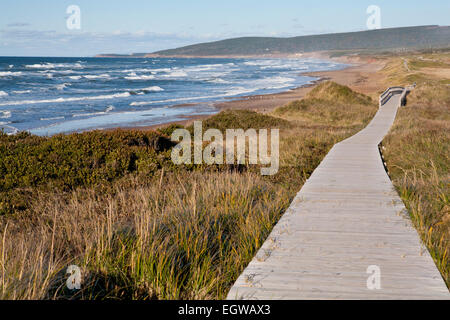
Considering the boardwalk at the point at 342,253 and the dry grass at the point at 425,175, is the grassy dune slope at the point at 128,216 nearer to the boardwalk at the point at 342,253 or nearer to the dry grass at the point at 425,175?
the boardwalk at the point at 342,253

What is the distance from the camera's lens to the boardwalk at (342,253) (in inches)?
145

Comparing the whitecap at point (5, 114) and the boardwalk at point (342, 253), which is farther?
the whitecap at point (5, 114)

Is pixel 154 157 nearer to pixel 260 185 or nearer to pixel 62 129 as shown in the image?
pixel 260 185

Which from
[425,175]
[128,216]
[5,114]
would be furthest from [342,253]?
[5,114]

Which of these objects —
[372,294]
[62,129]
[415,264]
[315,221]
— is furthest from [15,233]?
[62,129]

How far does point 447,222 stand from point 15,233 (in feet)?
18.3

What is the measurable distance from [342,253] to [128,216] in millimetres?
2947

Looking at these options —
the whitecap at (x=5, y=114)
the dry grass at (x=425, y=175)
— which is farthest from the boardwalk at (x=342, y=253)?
the whitecap at (x=5, y=114)

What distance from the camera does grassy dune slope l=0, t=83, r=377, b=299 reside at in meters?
3.72

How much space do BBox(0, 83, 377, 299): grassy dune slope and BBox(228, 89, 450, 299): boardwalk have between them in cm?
29

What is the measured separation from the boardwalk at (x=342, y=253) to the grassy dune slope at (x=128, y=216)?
0.95ft

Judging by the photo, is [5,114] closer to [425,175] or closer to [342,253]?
[425,175]

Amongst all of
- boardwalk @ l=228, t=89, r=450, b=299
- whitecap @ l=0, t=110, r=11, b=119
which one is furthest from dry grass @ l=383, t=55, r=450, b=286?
whitecap @ l=0, t=110, r=11, b=119

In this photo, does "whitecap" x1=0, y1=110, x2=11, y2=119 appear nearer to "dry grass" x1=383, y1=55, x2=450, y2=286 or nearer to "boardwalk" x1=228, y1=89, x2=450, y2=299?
"dry grass" x1=383, y1=55, x2=450, y2=286
